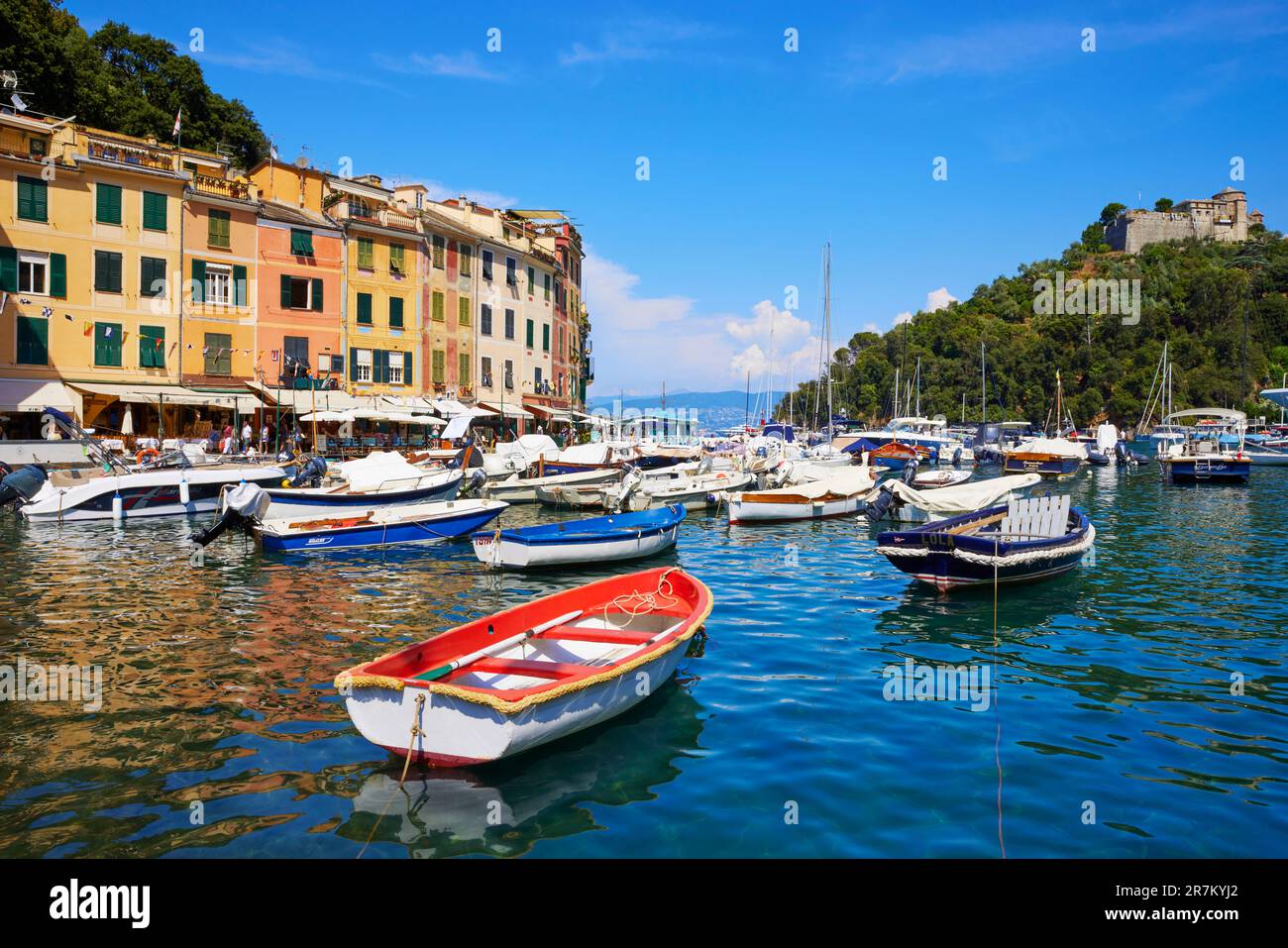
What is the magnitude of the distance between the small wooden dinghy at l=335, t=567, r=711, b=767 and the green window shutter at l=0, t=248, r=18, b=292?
3290 centimetres

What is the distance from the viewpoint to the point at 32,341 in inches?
1319

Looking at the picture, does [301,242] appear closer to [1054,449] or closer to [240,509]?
[240,509]

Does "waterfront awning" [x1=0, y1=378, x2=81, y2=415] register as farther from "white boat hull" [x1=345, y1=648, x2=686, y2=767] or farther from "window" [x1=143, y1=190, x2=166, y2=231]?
"white boat hull" [x1=345, y1=648, x2=686, y2=767]

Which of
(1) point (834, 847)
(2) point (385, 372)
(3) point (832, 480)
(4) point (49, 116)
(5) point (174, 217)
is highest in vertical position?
(4) point (49, 116)

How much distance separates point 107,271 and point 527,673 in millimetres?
34692

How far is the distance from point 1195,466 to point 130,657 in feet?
159

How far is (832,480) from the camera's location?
30328 millimetres

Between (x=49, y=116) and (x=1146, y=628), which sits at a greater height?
(x=49, y=116)

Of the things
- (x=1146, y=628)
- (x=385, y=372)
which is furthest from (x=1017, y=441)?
(x=1146, y=628)

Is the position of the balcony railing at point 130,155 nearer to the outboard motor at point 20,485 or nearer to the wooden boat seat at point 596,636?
the outboard motor at point 20,485

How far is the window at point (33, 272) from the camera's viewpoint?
3334 cm

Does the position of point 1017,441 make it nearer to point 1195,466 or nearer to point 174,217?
point 1195,466

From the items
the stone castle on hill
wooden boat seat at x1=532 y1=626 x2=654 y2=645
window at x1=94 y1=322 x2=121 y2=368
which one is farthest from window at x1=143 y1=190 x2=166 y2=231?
the stone castle on hill

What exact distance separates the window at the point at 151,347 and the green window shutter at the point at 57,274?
301cm
